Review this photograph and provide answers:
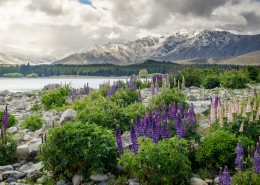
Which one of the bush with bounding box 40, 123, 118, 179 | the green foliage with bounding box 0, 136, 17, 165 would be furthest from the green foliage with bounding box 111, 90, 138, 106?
the bush with bounding box 40, 123, 118, 179

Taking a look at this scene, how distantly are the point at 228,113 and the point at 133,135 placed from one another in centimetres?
327

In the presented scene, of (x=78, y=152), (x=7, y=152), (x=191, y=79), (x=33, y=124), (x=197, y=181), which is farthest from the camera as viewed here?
(x=191, y=79)

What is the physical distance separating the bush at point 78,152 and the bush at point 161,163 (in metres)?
0.81

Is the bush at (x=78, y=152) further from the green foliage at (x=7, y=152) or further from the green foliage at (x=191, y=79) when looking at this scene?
the green foliage at (x=191, y=79)

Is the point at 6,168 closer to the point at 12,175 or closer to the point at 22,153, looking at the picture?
the point at 12,175

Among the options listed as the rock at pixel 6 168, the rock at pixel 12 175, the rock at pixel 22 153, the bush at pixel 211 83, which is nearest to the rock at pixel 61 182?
the rock at pixel 12 175

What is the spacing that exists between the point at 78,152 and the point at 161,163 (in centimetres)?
225

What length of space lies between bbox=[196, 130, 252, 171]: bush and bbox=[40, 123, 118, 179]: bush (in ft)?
7.70

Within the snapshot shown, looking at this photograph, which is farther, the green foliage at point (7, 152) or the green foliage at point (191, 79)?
the green foliage at point (191, 79)

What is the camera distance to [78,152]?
332 inches

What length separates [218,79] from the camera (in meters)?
30.7

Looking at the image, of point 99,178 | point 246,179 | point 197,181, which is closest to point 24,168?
point 99,178

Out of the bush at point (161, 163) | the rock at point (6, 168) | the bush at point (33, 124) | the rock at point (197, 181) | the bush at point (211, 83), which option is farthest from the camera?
the bush at point (211, 83)

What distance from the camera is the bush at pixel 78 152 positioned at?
27.6ft
